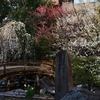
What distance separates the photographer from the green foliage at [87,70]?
30.4ft

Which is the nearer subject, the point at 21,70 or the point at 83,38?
the point at 83,38

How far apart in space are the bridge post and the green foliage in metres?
5.68

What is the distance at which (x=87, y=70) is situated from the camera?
372 inches

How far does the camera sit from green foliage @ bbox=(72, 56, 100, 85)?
926cm

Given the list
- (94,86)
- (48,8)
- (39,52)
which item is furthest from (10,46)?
(94,86)

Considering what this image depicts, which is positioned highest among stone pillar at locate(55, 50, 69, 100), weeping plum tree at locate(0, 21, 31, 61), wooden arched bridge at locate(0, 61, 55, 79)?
weeping plum tree at locate(0, 21, 31, 61)

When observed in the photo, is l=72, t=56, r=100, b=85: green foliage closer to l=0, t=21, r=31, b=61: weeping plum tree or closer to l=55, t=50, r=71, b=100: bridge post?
l=55, t=50, r=71, b=100: bridge post

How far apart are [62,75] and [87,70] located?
594cm

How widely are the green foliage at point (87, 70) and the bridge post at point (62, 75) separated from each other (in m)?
5.68

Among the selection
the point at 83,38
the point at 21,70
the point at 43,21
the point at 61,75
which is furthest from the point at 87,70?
the point at 43,21

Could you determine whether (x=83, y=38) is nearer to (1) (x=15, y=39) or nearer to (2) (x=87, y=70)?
(2) (x=87, y=70)

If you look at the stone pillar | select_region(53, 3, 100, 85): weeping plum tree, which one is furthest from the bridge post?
select_region(53, 3, 100, 85): weeping plum tree

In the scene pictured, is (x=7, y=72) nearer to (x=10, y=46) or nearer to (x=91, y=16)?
→ (x=10, y=46)

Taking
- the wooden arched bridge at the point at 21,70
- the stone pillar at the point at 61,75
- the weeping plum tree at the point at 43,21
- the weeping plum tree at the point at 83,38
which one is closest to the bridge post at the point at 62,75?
the stone pillar at the point at 61,75
